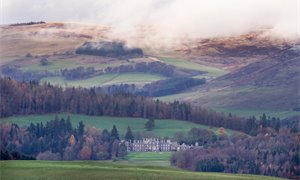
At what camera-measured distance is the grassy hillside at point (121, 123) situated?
163m

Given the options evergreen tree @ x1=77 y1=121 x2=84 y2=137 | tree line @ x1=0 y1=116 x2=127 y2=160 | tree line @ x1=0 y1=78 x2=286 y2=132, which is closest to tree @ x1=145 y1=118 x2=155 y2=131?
tree line @ x1=0 y1=78 x2=286 y2=132

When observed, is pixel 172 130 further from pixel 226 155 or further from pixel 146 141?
pixel 226 155

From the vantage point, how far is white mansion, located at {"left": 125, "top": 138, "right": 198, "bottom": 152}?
476 ft

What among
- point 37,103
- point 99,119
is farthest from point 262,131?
point 37,103

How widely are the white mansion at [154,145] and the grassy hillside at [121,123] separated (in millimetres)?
5294

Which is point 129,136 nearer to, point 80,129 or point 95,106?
point 80,129

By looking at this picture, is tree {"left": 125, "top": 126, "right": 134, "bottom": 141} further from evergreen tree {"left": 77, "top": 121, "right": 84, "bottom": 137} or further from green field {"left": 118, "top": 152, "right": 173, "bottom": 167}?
green field {"left": 118, "top": 152, "right": 173, "bottom": 167}

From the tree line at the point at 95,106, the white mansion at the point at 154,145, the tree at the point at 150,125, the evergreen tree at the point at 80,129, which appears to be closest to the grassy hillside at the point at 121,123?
the tree at the point at 150,125

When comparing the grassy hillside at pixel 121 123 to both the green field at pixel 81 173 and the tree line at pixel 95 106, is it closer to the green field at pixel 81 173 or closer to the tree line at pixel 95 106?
the tree line at pixel 95 106

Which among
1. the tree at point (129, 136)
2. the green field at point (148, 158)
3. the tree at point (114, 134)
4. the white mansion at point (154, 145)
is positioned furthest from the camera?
the tree at point (129, 136)

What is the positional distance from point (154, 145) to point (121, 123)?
23.2m

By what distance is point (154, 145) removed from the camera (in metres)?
150

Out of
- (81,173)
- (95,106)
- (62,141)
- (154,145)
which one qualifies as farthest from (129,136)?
(81,173)

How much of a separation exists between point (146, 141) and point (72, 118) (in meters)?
22.7
